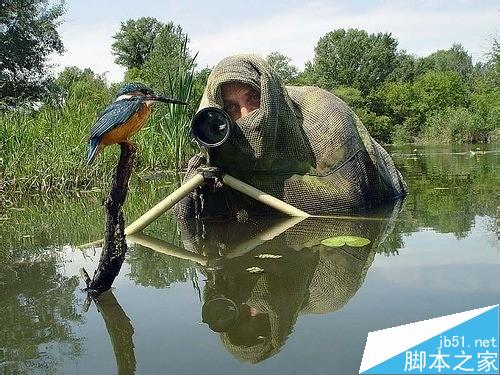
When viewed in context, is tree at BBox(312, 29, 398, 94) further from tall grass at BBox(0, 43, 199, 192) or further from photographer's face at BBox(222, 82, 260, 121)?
photographer's face at BBox(222, 82, 260, 121)

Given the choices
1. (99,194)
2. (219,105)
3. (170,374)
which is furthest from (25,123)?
(170,374)

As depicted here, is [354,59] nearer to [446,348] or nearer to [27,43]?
[27,43]

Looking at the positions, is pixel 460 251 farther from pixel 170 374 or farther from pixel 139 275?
pixel 170 374

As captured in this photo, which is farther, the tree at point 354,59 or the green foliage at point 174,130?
the tree at point 354,59

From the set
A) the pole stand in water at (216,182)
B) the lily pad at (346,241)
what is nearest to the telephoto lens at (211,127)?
the pole stand in water at (216,182)

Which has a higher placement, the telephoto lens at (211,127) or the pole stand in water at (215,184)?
the telephoto lens at (211,127)

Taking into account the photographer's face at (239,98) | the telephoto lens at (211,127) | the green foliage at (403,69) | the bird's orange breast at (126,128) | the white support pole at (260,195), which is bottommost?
the white support pole at (260,195)

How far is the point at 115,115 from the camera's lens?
260cm

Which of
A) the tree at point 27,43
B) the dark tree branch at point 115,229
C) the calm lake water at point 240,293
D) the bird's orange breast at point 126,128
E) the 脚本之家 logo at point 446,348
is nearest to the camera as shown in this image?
the 脚本之家 logo at point 446,348

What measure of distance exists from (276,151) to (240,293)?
259 centimetres

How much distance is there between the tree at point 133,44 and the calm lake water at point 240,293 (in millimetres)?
43066

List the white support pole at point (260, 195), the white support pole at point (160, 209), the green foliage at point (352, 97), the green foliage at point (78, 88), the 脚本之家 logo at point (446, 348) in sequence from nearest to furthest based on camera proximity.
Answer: the 脚本之家 logo at point (446, 348) < the white support pole at point (160, 209) < the white support pole at point (260, 195) < the green foliage at point (78, 88) < the green foliage at point (352, 97)

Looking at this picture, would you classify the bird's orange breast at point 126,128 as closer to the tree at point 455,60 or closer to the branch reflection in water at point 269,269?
the branch reflection in water at point 269,269

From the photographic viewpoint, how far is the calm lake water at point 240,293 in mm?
2297
